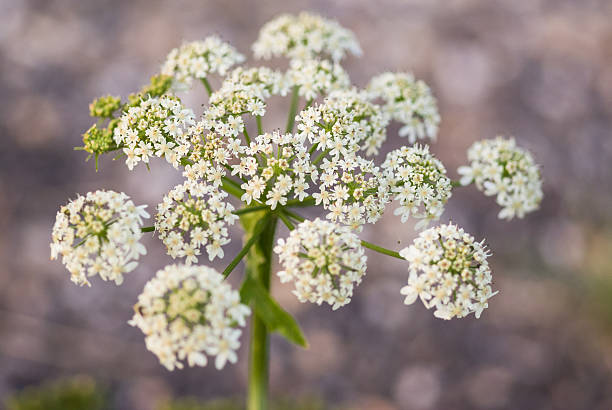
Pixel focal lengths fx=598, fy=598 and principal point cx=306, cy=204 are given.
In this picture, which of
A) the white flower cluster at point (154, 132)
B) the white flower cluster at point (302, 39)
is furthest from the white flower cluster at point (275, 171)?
the white flower cluster at point (302, 39)

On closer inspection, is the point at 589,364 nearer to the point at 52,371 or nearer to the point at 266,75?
the point at 266,75

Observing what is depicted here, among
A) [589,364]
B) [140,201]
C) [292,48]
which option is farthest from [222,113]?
[589,364]

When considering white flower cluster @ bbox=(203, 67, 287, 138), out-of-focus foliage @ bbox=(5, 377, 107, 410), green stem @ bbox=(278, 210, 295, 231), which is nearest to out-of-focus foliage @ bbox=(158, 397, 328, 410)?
out-of-focus foliage @ bbox=(5, 377, 107, 410)

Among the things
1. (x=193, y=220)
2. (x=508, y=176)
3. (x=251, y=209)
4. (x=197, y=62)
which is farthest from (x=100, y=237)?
(x=508, y=176)

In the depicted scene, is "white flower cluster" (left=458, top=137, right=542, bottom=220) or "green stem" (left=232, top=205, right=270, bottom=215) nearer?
"green stem" (left=232, top=205, right=270, bottom=215)

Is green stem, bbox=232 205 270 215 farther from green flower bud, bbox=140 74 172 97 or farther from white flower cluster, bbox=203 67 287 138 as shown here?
green flower bud, bbox=140 74 172 97

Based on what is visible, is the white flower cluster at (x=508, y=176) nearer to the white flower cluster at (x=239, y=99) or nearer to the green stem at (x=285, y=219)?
the green stem at (x=285, y=219)
